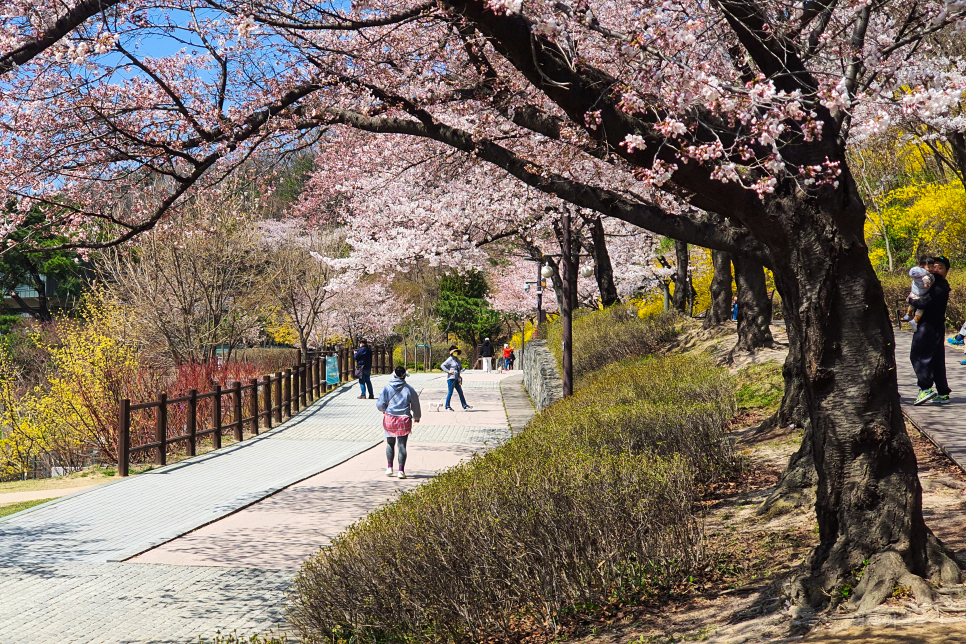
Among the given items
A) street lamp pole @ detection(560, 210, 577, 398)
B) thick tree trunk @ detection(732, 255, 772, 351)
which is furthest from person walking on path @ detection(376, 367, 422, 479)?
thick tree trunk @ detection(732, 255, 772, 351)

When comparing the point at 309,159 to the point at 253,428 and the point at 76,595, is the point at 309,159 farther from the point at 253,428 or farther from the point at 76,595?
the point at 76,595

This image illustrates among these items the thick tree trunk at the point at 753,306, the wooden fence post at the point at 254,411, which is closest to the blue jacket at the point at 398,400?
the thick tree trunk at the point at 753,306

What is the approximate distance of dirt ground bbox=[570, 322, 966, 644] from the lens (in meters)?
3.86

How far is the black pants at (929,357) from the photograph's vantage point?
948cm

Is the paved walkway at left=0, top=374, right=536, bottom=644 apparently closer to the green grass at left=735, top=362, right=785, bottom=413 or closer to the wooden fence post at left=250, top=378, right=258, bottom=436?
the wooden fence post at left=250, top=378, right=258, bottom=436

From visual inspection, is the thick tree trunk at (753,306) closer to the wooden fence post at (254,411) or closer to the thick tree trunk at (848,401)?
the thick tree trunk at (848,401)

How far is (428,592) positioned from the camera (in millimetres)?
4672

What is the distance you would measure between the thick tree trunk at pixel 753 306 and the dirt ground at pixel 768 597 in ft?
20.6

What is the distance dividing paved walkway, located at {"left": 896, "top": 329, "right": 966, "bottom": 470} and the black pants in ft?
0.85

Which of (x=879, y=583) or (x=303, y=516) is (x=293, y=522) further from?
(x=879, y=583)

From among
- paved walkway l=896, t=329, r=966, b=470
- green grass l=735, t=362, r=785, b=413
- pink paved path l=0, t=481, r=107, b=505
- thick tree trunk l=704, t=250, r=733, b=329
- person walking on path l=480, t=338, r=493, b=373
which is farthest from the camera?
person walking on path l=480, t=338, r=493, b=373

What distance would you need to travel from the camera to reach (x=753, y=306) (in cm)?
1341

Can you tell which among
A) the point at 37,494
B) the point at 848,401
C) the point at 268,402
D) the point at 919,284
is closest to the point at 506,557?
the point at 848,401

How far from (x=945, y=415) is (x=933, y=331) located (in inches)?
44.3
